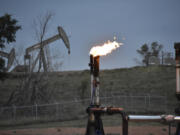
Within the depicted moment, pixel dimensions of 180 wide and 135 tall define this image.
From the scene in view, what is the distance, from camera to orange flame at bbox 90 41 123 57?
19.5 ft

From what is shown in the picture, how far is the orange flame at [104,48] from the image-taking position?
5.95 m

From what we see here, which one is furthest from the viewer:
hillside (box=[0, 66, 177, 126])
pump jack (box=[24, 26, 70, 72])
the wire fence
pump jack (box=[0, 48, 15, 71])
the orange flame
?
pump jack (box=[24, 26, 70, 72])

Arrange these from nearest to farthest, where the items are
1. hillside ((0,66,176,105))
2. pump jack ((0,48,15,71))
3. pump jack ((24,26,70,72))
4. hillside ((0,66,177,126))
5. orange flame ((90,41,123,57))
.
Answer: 1. orange flame ((90,41,123,57))
2. hillside ((0,66,177,126))
3. pump jack ((0,48,15,71))
4. pump jack ((24,26,70,72))
5. hillside ((0,66,176,105))

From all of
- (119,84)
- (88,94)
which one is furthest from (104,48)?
(119,84)

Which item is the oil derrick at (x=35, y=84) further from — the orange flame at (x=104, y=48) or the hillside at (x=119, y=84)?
the orange flame at (x=104, y=48)

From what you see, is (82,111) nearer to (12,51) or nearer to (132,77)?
(12,51)

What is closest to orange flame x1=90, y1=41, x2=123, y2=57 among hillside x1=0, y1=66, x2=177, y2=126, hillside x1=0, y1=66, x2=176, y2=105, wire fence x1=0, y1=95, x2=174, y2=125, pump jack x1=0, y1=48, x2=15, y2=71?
hillside x1=0, y1=66, x2=177, y2=126

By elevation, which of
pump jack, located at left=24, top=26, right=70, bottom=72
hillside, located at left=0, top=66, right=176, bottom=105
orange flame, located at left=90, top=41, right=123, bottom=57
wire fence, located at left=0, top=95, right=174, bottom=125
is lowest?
wire fence, located at left=0, top=95, right=174, bottom=125

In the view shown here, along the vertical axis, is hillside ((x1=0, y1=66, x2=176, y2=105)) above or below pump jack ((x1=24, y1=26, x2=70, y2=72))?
below

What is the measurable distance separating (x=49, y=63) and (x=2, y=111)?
273 inches

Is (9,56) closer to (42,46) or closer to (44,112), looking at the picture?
(42,46)

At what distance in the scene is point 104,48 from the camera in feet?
20.2

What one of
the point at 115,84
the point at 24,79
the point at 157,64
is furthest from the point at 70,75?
the point at 24,79

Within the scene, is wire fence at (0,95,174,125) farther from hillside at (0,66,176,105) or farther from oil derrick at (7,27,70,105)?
hillside at (0,66,176,105)
